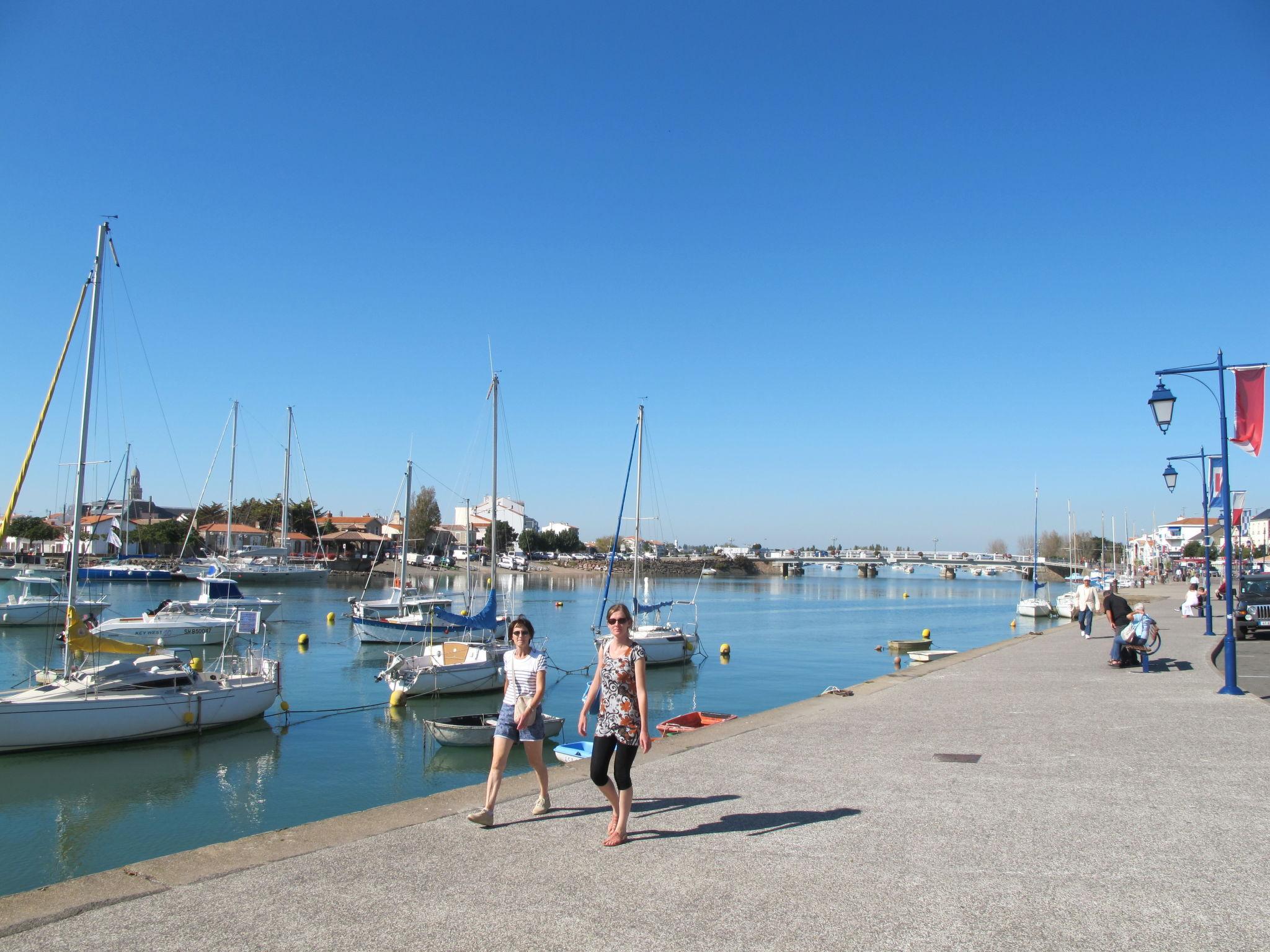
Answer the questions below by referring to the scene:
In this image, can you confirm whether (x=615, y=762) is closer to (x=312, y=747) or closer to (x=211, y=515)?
(x=312, y=747)

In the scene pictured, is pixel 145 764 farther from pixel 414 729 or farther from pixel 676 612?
pixel 676 612

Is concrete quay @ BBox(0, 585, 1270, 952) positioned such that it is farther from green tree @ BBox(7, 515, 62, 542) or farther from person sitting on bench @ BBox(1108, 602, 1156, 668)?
green tree @ BBox(7, 515, 62, 542)

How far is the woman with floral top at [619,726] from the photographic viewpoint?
730 cm

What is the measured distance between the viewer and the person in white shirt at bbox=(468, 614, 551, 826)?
26.7 ft

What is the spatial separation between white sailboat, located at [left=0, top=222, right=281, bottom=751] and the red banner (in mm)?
23223

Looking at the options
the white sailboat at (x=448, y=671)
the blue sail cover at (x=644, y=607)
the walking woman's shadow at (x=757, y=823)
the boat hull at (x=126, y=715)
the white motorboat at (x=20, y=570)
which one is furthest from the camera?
the white motorboat at (x=20, y=570)

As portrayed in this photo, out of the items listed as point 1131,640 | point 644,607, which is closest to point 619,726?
point 1131,640

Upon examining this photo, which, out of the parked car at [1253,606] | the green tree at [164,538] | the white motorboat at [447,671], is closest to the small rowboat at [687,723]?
the white motorboat at [447,671]

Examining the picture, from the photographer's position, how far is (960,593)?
431 feet

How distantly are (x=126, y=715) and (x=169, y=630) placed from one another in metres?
24.1

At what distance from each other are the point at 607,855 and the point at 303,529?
153149 mm

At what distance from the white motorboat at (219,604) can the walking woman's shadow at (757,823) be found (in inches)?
1495

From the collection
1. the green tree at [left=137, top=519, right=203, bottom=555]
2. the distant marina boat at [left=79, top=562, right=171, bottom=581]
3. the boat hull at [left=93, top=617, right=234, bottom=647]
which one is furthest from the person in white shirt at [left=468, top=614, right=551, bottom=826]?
the green tree at [left=137, top=519, right=203, bottom=555]

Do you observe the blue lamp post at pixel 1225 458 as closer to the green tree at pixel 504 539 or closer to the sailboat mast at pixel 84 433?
the sailboat mast at pixel 84 433
